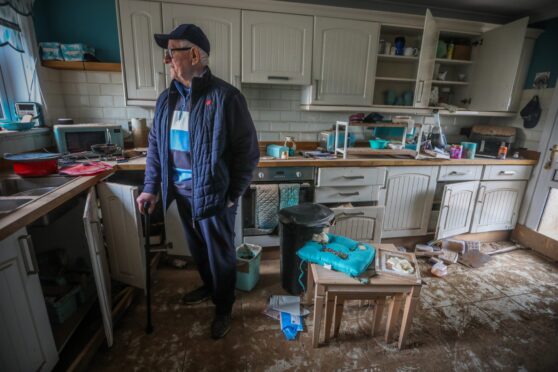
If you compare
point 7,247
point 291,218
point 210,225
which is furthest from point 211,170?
point 7,247

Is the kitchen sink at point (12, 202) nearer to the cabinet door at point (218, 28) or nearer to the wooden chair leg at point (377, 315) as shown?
the cabinet door at point (218, 28)

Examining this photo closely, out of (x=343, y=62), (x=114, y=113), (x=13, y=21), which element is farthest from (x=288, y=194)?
(x=13, y=21)

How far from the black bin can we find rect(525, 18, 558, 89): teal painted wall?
8.60 feet

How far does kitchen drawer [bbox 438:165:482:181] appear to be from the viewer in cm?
259

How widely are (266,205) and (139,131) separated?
135 cm

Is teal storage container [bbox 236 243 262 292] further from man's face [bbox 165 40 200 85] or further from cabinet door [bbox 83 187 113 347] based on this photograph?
man's face [bbox 165 40 200 85]

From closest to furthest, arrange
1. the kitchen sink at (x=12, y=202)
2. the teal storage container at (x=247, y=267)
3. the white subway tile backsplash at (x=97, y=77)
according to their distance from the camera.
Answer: the kitchen sink at (x=12, y=202) → the teal storage container at (x=247, y=267) → the white subway tile backsplash at (x=97, y=77)

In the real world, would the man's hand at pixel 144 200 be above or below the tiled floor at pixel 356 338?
above

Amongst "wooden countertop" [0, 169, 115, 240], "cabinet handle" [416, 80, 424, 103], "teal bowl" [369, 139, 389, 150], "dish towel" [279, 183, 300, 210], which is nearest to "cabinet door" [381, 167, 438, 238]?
"teal bowl" [369, 139, 389, 150]

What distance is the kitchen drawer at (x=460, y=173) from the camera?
259cm

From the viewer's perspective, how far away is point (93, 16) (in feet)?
A: 7.74

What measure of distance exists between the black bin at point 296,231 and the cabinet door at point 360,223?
0.36 metres

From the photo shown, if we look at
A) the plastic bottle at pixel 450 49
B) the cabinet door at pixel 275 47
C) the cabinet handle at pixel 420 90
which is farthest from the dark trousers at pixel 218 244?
the plastic bottle at pixel 450 49

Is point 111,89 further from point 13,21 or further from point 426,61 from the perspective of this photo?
point 426,61
